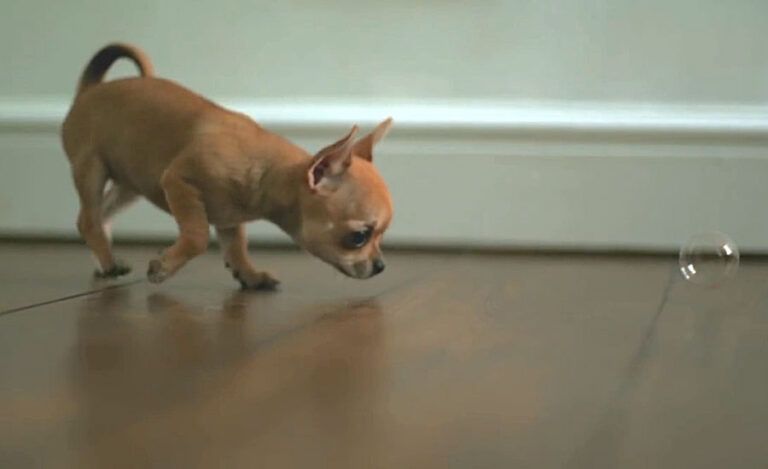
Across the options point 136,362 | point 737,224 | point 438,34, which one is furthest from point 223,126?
point 737,224

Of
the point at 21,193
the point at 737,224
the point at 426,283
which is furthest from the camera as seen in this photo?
the point at 21,193

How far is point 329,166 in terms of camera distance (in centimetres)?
107

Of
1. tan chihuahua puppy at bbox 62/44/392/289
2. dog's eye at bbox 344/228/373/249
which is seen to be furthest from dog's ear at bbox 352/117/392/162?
dog's eye at bbox 344/228/373/249

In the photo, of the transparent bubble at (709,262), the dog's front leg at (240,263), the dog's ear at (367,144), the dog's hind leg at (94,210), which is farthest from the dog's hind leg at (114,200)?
the transparent bubble at (709,262)

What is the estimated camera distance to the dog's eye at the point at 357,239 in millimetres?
1090

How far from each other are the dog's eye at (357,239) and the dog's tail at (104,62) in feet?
1.48

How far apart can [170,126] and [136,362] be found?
49cm

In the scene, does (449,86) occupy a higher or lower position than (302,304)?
higher

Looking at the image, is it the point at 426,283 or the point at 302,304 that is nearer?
the point at 302,304

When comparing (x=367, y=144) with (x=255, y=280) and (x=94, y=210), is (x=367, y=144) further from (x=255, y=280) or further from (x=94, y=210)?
(x=94, y=210)

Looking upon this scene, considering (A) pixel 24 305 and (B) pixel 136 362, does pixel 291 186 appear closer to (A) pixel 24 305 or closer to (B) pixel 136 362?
(A) pixel 24 305

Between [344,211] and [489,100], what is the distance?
586mm

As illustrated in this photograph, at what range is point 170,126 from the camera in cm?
116

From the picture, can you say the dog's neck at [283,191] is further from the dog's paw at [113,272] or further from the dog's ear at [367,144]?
the dog's paw at [113,272]
